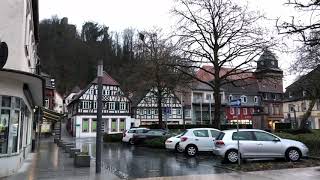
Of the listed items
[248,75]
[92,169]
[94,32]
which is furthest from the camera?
[94,32]

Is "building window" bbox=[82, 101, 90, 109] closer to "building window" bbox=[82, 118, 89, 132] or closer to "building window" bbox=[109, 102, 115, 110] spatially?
"building window" bbox=[82, 118, 89, 132]

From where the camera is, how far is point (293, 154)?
60.2 feet

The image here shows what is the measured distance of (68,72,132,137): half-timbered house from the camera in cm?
7294

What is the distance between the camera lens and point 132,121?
256 ft

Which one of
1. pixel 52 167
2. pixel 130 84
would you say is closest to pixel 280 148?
pixel 52 167

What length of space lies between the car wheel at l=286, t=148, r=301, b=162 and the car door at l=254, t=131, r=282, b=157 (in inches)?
15.0

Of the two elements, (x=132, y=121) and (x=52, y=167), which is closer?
(x=52, y=167)

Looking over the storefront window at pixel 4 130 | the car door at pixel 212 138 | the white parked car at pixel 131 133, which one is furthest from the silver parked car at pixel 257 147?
the white parked car at pixel 131 133

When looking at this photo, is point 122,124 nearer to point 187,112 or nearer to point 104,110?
point 104,110

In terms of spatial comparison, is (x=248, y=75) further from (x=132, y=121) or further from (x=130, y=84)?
(x=132, y=121)

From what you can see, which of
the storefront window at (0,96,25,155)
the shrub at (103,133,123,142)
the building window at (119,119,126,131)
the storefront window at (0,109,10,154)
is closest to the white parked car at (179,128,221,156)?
the storefront window at (0,96,25,155)

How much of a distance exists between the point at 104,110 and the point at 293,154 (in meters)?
58.0

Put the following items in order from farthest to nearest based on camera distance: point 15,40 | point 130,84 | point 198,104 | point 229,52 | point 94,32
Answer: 1. point 94,32
2. point 198,104
3. point 130,84
4. point 229,52
5. point 15,40

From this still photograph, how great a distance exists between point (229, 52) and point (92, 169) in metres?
15.7
